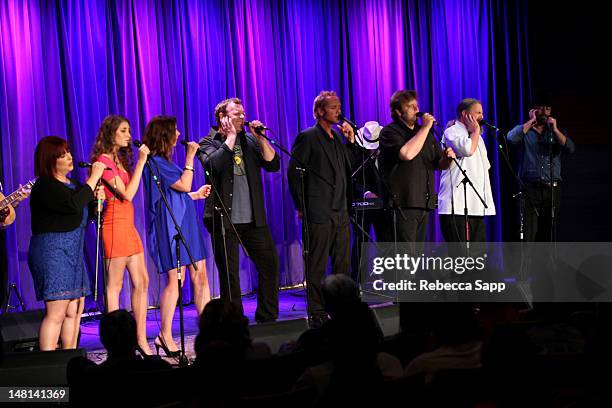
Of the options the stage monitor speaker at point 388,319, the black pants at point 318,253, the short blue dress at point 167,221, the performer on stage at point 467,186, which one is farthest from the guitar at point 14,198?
the performer on stage at point 467,186

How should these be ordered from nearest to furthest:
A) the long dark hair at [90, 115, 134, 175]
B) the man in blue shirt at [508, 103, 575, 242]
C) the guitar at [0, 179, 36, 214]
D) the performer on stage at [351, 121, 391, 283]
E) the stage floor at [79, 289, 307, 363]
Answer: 1. the long dark hair at [90, 115, 134, 175]
2. the stage floor at [79, 289, 307, 363]
3. the guitar at [0, 179, 36, 214]
4. the performer on stage at [351, 121, 391, 283]
5. the man in blue shirt at [508, 103, 575, 242]

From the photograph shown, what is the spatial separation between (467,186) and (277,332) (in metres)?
2.80

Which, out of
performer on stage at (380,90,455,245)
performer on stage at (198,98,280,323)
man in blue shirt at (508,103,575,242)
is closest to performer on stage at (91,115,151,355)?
performer on stage at (198,98,280,323)

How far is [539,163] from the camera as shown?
26.3ft

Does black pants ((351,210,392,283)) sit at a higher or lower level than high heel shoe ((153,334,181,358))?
higher

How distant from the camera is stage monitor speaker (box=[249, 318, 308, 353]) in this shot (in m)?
4.80

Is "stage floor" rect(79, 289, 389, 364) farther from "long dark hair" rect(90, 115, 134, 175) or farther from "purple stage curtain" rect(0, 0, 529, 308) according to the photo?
"long dark hair" rect(90, 115, 134, 175)

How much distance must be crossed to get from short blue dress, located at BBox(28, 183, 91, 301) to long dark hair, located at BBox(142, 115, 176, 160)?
2.43 ft

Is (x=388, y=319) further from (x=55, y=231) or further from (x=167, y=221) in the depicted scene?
(x=55, y=231)

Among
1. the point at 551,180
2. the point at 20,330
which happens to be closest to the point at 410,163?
the point at 551,180

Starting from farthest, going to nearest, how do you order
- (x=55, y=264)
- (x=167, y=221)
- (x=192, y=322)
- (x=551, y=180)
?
(x=551, y=180) → (x=192, y=322) → (x=167, y=221) → (x=55, y=264)

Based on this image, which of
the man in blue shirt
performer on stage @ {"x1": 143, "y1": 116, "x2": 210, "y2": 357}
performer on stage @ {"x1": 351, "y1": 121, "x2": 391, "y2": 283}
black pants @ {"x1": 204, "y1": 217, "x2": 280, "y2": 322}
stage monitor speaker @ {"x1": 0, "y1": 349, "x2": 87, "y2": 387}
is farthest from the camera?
the man in blue shirt

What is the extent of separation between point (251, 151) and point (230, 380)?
3426 mm

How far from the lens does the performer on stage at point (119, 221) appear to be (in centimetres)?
515
